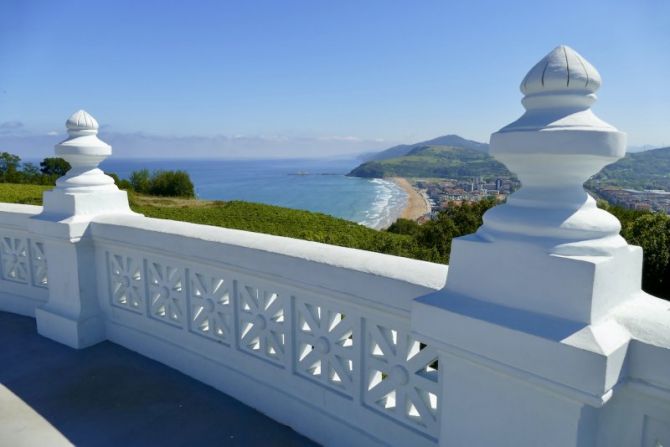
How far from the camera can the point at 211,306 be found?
11.9 ft

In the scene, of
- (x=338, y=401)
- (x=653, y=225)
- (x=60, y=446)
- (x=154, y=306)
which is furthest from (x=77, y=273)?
(x=653, y=225)

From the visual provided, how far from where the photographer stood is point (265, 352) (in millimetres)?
3324

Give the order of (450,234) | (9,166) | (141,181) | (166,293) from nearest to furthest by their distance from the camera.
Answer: (166,293) → (450,234) → (9,166) → (141,181)

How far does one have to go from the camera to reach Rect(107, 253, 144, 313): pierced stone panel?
4234 mm

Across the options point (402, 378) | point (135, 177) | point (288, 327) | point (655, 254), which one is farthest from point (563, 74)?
point (135, 177)

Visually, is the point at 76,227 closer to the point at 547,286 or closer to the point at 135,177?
the point at 547,286

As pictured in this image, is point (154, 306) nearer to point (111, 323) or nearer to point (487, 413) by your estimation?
point (111, 323)

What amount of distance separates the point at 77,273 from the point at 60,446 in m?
1.75

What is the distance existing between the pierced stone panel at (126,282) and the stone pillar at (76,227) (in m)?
0.23

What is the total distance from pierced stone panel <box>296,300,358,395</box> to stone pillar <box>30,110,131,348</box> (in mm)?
2461

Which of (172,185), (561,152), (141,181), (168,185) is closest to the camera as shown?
(561,152)

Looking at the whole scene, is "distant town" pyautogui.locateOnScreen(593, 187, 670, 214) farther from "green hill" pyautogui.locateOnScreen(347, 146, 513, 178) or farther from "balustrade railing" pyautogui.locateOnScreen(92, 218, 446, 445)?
"green hill" pyautogui.locateOnScreen(347, 146, 513, 178)

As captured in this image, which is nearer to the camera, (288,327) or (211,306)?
(288,327)

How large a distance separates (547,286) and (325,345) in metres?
1.56
